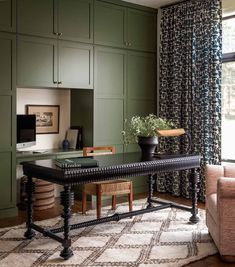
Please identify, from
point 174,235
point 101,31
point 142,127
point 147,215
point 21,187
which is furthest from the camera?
point 101,31

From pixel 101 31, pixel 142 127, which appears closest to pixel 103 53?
pixel 101 31

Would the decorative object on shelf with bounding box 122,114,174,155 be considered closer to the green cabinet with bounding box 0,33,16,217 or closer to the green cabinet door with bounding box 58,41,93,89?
the green cabinet door with bounding box 58,41,93,89

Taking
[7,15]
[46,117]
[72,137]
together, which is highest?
[7,15]

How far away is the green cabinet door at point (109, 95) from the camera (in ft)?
17.7

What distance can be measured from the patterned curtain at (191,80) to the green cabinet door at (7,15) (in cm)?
238

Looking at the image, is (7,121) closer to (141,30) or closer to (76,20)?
(76,20)

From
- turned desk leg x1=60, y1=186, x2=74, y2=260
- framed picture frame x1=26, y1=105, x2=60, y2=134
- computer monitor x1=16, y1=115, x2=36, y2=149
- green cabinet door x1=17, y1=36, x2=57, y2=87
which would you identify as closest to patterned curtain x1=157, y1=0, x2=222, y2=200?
framed picture frame x1=26, y1=105, x2=60, y2=134

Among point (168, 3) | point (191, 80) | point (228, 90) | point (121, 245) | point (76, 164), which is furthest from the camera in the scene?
point (168, 3)

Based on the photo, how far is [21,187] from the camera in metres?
5.03

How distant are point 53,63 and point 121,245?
2531 millimetres

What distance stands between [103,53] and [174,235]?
2797 millimetres

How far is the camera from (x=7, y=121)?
455 centimetres

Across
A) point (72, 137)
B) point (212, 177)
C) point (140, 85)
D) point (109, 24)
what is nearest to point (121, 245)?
point (212, 177)

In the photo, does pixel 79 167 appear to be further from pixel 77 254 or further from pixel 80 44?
pixel 80 44
